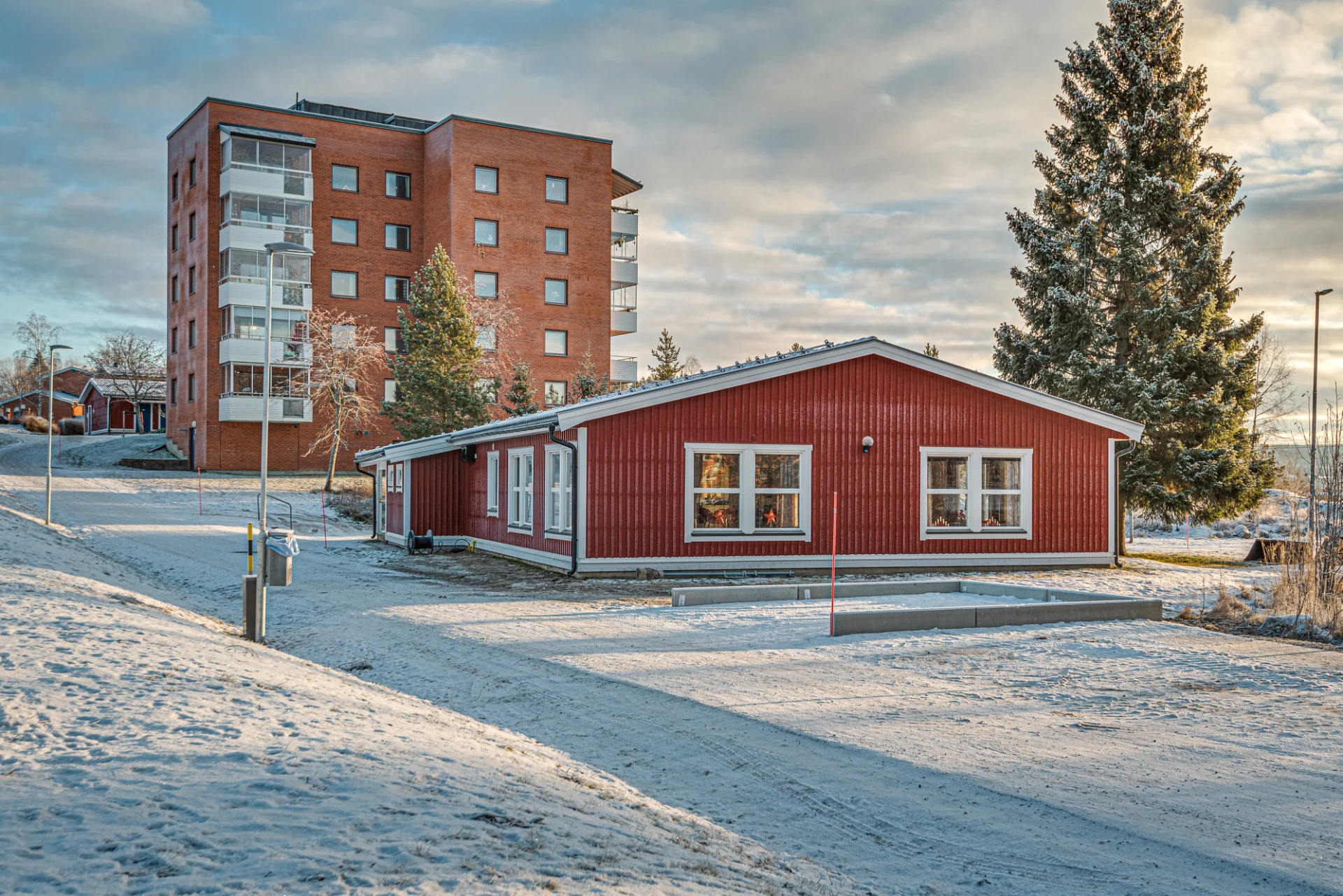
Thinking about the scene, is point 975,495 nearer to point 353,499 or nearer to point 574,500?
point 574,500

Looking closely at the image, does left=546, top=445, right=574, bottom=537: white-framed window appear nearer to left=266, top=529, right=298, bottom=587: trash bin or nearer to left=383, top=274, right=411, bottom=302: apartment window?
left=266, top=529, right=298, bottom=587: trash bin

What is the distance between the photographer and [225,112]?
48.3 meters

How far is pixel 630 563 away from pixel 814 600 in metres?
4.24

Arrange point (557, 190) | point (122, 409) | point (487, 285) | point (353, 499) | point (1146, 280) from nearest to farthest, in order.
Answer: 1. point (1146, 280)
2. point (353, 499)
3. point (487, 285)
4. point (557, 190)
5. point (122, 409)

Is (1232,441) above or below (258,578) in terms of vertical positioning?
above

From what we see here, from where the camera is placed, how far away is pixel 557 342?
54156 millimetres

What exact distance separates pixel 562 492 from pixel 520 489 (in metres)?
2.96

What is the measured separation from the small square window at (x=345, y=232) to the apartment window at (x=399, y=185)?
8.67 feet

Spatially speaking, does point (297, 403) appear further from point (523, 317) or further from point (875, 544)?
point (875, 544)

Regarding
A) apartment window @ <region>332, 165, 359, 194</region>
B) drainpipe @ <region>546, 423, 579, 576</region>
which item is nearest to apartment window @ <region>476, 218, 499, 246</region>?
apartment window @ <region>332, 165, 359, 194</region>

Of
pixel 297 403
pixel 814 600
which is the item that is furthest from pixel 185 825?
pixel 297 403

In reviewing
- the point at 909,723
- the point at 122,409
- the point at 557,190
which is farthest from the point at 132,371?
the point at 909,723

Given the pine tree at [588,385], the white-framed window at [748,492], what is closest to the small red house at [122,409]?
the pine tree at [588,385]

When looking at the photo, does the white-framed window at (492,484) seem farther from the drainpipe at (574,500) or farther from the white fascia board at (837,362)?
the white fascia board at (837,362)
